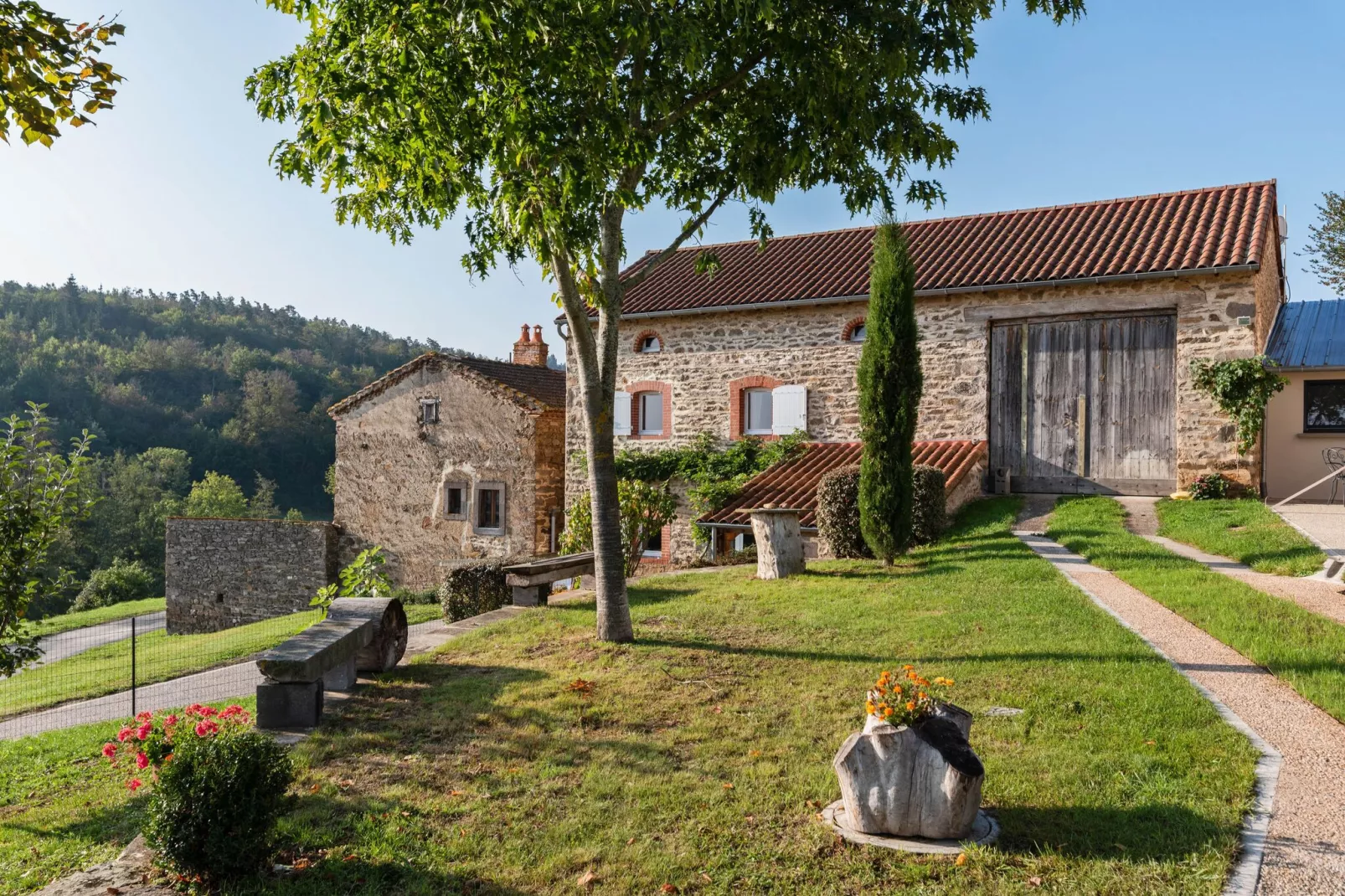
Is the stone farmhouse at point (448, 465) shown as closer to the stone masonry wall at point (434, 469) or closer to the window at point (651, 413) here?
the stone masonry wall at point (434, 469)

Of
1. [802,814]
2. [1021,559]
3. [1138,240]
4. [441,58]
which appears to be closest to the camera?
[802,814]

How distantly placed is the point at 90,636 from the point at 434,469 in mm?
9290

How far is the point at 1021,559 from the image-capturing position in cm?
1030

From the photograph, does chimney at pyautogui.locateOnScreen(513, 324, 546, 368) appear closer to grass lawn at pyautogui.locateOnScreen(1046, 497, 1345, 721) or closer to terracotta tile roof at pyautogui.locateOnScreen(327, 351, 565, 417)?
terracotta tile roof at pyautogui.locateOnScreen(327, 351, 565, 417)

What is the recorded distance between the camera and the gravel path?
782 cm

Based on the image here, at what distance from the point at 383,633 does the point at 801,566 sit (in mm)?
5638

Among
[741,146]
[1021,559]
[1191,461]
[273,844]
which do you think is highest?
[741,146]

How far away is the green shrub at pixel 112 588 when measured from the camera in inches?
1234

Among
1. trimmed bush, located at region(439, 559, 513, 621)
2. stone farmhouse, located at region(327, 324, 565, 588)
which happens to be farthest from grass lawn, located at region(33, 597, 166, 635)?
trimmed bush, located at region(439, 559, 513, 621)

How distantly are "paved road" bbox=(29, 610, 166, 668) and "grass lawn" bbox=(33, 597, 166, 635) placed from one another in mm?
191

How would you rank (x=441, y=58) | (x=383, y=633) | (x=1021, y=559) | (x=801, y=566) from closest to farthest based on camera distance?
(x=441, y=58) → (x=383, y=633) → (x=1021, y=559) → (x=801, y=566)

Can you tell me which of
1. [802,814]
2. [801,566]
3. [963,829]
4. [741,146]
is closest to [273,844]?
[802,814]

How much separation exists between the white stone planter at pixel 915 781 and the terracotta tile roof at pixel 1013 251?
1225cm

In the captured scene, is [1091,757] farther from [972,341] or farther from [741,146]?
[972,341]
